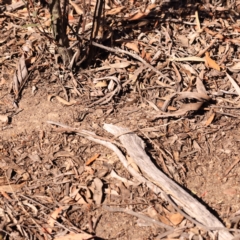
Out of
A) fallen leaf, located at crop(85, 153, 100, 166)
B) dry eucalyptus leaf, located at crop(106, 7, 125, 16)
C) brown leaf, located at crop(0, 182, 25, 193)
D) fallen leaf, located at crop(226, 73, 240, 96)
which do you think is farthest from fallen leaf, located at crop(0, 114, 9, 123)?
fallen leaf, located at crop(226, 73, 240, 96)

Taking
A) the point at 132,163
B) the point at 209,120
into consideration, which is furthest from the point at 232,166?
the point at 132,163

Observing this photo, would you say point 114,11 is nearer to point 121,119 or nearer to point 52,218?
point 121,119

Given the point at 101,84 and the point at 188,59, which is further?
the point at 188,59

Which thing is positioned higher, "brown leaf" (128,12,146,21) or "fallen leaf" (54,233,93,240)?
"brown leaf" (128,12,146,21)

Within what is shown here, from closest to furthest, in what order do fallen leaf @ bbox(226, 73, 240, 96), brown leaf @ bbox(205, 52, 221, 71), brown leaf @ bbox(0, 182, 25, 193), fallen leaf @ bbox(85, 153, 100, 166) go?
brown leaf @ bbox(0, 182, 25, 193), fallen leaf @ bbox(85, 153, 100, 166), fallen leaf @ bbox(226, 73, 240, 96), brown leaf @ bbox(205, 52, 221, 71)

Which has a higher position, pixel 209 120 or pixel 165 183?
pixel 209 120

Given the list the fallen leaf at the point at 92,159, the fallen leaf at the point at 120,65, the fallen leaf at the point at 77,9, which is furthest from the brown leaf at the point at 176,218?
the fallen leaf at the point at 77,9

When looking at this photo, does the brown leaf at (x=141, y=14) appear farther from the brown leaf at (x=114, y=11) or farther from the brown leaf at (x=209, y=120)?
the brown leaf at (x=209, y=120)

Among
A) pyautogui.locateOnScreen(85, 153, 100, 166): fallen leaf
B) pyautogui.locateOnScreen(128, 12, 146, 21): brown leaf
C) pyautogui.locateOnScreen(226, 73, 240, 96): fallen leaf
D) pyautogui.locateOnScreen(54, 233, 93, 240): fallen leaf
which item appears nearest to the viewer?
pyautogui.locateOnScreen(54, 233, 93, 240): fallen leaf

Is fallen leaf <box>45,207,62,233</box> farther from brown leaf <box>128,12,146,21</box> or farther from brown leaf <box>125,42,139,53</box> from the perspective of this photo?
brown leaf <box>128,12,146,21</box>

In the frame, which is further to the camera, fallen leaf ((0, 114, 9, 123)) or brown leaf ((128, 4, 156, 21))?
brown leaf ((128, 4, 156, 21))
